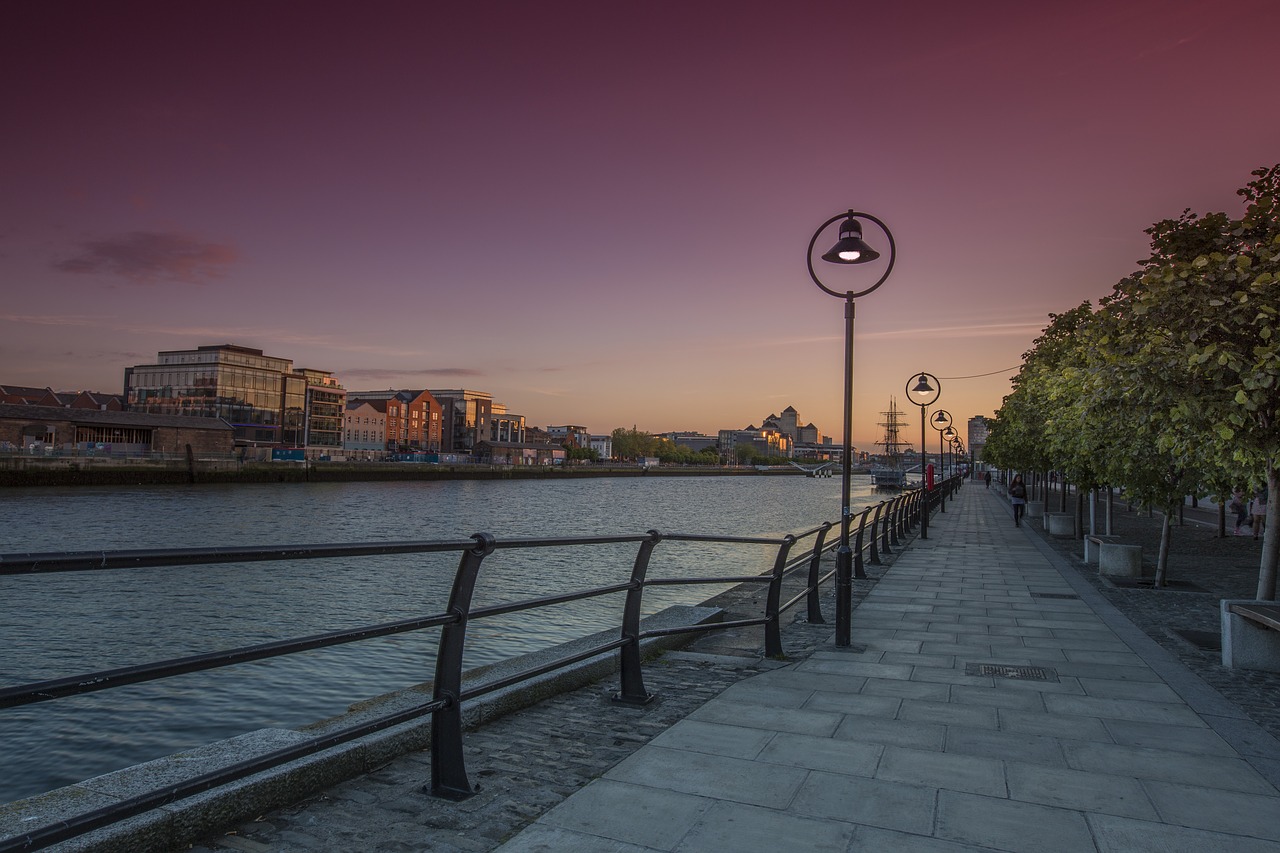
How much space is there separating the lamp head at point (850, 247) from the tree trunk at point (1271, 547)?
198 inches

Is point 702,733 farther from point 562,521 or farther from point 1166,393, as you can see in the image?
point 562,521

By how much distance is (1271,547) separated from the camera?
920cm

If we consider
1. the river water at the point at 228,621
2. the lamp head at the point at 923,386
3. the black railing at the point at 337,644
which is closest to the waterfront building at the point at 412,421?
the river water at the point at 228,621

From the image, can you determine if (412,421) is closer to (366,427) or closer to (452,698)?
(366,427)

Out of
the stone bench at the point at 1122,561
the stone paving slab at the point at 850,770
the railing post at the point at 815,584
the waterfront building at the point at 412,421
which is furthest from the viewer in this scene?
the waterfront building at the point at 412,421

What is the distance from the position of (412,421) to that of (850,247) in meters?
155

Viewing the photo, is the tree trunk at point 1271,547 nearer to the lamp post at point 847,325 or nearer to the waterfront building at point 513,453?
the lamp post at point 847,325

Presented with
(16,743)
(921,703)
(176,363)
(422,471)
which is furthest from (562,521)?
(176,363)

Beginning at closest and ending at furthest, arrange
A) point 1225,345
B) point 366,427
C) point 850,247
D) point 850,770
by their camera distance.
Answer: point 850,770
point 1225,345
point 850,247
point 366,427

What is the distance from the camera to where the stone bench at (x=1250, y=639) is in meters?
7.77

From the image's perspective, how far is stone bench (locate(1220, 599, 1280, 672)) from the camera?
7.77m

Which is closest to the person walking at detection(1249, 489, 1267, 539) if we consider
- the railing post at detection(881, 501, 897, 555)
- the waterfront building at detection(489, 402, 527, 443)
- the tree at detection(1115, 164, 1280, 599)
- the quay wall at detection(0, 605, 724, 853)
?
the railing post at detection(881, 501, 897, 555)

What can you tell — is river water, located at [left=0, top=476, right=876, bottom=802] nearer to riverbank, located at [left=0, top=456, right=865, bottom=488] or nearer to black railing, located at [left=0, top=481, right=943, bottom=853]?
black railing, located at [left=0, top=481, right=943, bottom=853]

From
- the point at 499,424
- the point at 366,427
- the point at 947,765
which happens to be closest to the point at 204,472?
the point at 366,427
